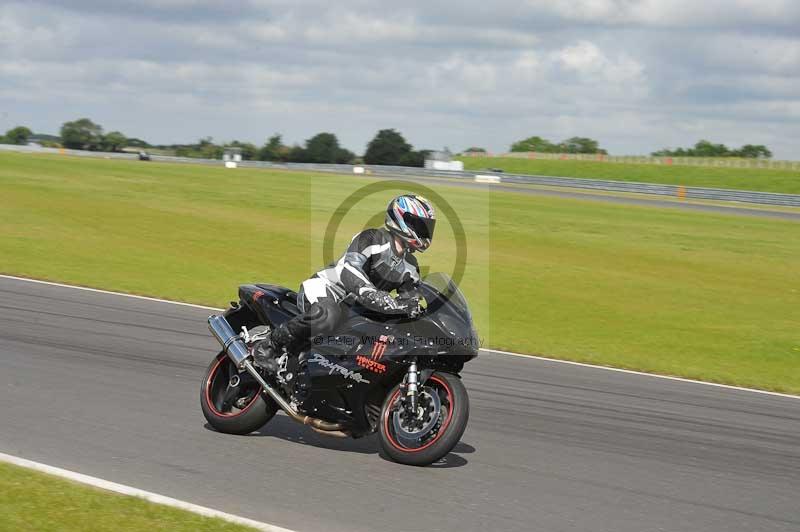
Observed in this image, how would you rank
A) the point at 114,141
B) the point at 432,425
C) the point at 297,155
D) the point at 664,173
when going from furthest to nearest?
the point at 114,141 → the point at 297,155 → the point at 664,173 → the point at 432,425

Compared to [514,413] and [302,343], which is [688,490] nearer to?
[514,413]

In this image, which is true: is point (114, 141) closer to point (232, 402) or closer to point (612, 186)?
point (612, 186)

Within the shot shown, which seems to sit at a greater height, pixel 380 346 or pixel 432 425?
pixel 380 346

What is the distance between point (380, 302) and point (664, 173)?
79042mm

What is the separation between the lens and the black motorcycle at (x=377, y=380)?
6.30 metres

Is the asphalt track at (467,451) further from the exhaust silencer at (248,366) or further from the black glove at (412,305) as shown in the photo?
the black glove at (412,305)

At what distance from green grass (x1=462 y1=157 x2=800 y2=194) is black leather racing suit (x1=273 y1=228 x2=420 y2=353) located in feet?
217

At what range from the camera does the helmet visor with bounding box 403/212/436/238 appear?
6.55 metres

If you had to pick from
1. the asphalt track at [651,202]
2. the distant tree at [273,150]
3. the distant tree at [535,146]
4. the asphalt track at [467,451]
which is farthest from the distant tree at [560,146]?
the asphalt track at [467,451]

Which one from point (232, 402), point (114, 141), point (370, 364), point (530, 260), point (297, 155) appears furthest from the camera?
point (114, 141)

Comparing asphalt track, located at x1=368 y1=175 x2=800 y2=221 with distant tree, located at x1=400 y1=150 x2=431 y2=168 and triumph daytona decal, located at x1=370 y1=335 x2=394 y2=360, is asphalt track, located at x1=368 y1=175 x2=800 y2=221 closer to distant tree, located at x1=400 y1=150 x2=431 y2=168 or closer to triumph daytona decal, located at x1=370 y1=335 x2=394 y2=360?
distant tree, located at x1=400 y1=150 x2=431 y2=168

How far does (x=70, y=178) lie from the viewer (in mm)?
44156

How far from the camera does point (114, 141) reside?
4594 inches

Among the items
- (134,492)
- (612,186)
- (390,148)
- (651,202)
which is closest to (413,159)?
(390,148)
